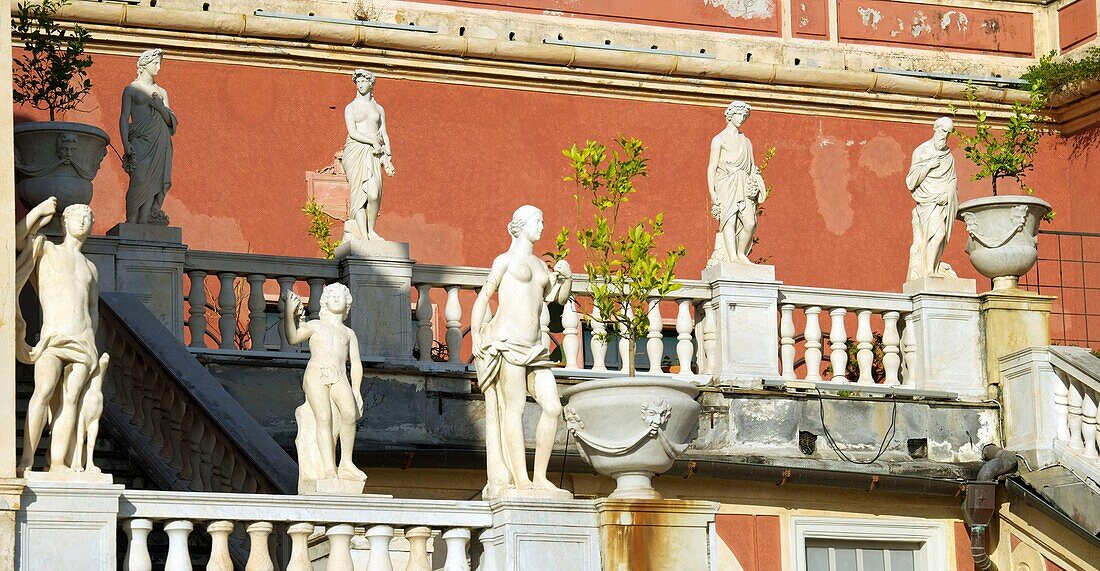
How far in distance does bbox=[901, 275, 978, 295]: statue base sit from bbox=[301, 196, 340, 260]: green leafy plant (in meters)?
4.78

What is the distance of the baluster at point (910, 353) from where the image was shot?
16031 mm

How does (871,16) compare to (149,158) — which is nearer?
(149,158)

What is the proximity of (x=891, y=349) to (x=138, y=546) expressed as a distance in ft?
25.8

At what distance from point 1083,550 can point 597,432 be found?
5505 millimetres

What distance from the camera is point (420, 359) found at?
14820 millimetres

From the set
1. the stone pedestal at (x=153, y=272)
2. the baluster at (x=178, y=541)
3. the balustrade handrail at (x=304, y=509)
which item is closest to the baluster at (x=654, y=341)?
the stone pedestal at (x=153, y=272)

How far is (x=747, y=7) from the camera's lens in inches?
840

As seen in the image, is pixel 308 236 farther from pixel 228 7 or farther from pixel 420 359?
pixel 420 359

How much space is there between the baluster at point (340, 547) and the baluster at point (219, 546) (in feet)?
1.61

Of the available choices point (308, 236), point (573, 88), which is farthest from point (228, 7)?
point (573, 88)

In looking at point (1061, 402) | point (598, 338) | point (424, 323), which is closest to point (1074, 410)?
point (1061, 402)

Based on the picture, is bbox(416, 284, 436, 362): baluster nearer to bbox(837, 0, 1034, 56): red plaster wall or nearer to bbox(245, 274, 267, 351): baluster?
bbox(245, 274, 267, 351): baluster

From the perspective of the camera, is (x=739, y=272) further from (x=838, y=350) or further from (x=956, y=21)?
(x=956, y=21)

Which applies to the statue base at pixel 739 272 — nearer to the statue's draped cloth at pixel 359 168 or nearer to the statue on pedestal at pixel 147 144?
the statue's draped cloth at pixel 359 168
